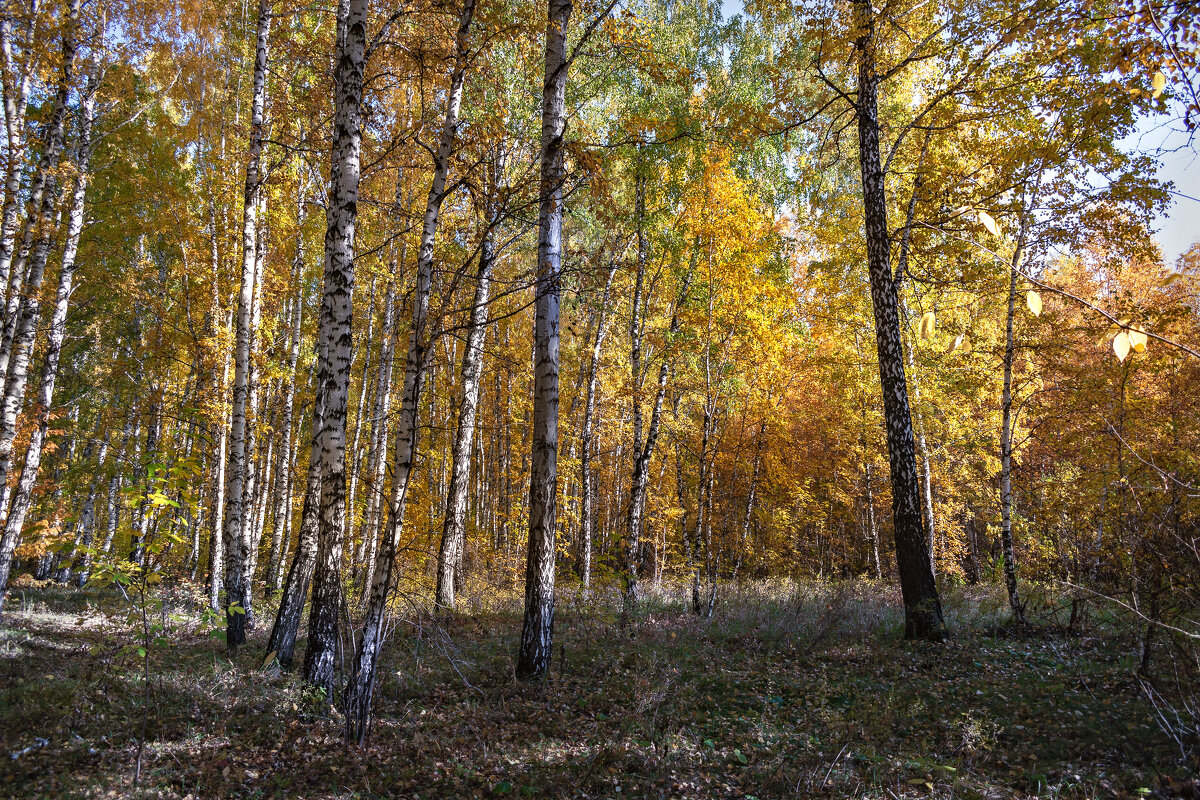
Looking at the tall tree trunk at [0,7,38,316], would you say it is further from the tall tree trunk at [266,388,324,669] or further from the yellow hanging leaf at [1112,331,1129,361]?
the yellow hanging leaf at [1112,331,1129,361]

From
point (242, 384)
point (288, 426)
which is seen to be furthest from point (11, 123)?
point (288, 426)

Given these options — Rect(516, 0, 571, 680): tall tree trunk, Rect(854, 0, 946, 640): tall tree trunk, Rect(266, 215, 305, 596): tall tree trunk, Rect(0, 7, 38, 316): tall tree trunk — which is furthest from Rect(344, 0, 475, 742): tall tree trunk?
Rect(266, 215, 305, 596): tall tree trunk

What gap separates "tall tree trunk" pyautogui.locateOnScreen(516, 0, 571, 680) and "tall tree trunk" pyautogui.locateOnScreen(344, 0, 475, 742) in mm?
1126

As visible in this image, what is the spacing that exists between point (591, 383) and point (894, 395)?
738 centimetres

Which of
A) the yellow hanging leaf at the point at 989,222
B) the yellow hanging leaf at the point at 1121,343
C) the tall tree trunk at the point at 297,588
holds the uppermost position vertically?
the yellow hanging leaf at the point at 989,222

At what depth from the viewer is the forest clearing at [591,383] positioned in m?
4.53

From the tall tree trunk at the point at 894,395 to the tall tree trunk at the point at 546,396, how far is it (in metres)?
4.26

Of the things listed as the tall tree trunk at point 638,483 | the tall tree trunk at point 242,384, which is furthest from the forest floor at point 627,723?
the tall tree trunk at point 638,483

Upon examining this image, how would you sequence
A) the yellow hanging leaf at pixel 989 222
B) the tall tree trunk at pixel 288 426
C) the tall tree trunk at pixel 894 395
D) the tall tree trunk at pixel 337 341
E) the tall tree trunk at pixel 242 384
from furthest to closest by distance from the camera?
the tall tree trunk at pixel 288 426 → the tall tree trunk at pixel 242 384 → the tall tree trunk at pixel 894 395 → the tall tree trunk at pixel 337 341 → the yellow hanging leaf at pixel 989 222

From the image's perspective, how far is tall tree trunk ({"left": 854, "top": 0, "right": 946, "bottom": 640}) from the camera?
7969 millimetres

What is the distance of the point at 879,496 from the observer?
755 inches

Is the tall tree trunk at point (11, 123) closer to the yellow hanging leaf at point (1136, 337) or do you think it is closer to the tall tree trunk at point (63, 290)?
the tall tree trunk at point (63, 290)

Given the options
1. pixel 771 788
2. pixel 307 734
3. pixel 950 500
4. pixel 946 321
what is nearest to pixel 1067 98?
pixel 946 321

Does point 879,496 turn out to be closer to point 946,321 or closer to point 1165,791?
point 946,321
